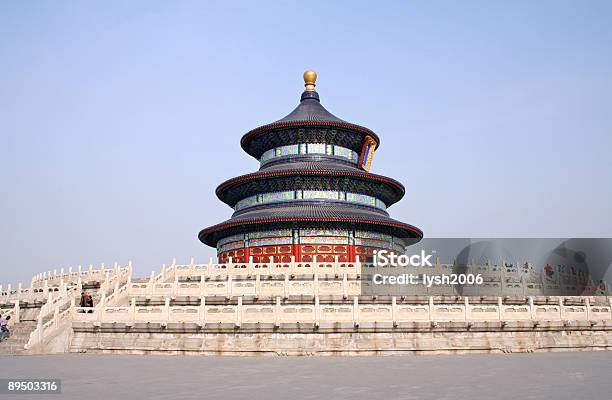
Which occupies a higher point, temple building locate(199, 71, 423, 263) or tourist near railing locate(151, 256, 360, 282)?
temple building locate(199, 71, 423, 263)

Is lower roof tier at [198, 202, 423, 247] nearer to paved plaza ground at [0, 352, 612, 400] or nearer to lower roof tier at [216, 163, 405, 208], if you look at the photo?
lower roof tier at [216, 163, 405, 208]

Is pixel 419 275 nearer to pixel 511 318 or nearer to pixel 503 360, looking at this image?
pixel 511 318

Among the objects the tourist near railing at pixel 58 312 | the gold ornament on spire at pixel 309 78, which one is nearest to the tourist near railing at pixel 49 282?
the tourist near railing at pixel 58 312

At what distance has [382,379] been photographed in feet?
41.4

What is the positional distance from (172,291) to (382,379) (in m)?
14.4

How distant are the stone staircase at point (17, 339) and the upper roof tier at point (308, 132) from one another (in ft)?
94.5

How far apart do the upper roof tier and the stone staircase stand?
94.5ft

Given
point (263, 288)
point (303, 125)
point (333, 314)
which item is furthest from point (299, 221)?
point (333, 314)

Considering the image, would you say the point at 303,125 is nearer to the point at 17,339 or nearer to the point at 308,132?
the point at 308,132

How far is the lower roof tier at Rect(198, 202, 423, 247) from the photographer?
4128 cm

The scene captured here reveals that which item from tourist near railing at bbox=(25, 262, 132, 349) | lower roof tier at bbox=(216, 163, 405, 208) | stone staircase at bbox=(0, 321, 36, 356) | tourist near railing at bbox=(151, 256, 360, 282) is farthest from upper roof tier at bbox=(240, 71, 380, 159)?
stone staircase at bbox=(0, 321, 36, 356)

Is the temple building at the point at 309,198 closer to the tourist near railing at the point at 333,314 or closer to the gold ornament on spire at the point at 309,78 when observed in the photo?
the gold ornament on spire at the point at 309,78

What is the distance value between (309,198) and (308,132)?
6.58 metres

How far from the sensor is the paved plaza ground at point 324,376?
34.0 feet
